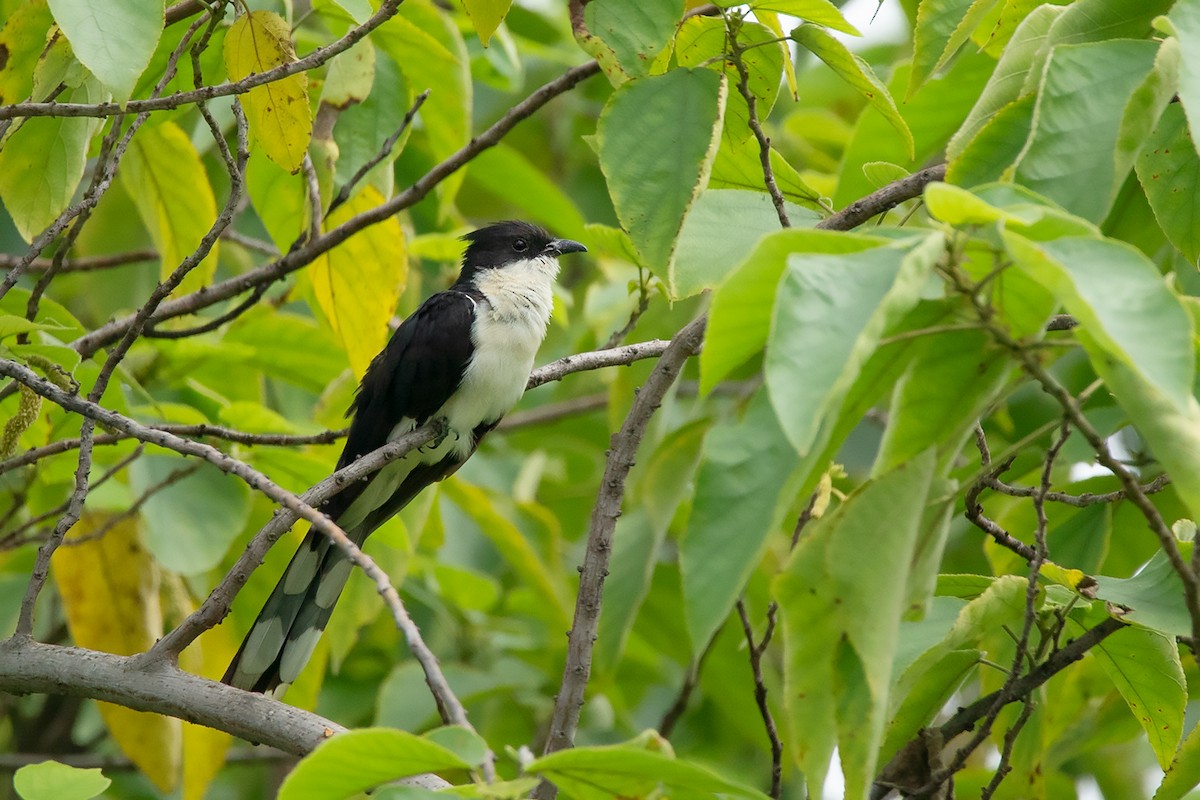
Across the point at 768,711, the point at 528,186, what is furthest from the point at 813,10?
the point at 528,186

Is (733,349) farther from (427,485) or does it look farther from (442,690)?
(427,485)

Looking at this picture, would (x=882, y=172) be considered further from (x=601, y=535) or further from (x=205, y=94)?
(x=205, y=94)

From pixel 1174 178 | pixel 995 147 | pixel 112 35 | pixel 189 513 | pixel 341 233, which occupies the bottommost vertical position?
pixel 189 513

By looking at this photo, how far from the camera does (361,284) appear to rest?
4.19m

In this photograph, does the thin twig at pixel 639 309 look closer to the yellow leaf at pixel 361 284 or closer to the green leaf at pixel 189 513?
the yellow leaf at pixel 361 284

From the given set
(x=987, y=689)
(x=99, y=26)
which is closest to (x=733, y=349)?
→ (x=99, y=26)

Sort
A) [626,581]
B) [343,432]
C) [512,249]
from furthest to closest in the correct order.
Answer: [512,249] < [626,581] < [343,432]

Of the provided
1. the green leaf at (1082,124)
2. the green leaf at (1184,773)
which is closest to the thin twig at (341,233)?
the green leaf at (1082,124)

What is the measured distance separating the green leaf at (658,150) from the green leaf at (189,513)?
2394 millimetres

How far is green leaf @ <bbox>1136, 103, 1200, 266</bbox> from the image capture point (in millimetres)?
2584

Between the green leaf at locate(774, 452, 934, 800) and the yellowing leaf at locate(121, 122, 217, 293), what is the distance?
111 inches

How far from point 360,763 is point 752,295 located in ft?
2.88

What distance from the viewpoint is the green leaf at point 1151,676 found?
2.86 m

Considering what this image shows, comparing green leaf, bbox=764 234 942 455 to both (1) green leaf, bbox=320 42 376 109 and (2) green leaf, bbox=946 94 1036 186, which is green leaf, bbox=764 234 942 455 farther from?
(1) green leaf, bbox=320 42 376 109
